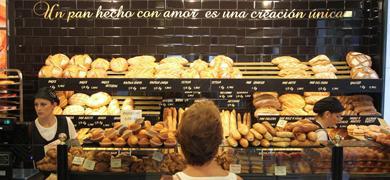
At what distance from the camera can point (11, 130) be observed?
12.3ft

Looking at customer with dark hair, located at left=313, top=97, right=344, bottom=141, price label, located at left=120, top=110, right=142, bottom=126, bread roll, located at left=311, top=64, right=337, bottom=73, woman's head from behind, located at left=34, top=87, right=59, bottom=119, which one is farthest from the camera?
bread roll, located at left=311, top=64, right=337, bottom=73

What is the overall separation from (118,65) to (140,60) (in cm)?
26

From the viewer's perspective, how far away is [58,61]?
577 cm

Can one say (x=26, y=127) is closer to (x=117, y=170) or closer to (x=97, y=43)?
(x=117, y=170)

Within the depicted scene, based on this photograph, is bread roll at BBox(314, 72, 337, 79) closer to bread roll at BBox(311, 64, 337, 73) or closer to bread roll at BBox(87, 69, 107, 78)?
bread roll at BBox(311, 64, 337, 73)

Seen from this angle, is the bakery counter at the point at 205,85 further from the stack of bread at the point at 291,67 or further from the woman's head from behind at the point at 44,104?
the woman's head from behind at the point at 44,104

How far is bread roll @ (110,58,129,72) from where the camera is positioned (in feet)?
18.8

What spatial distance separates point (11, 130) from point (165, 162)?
1.28 m

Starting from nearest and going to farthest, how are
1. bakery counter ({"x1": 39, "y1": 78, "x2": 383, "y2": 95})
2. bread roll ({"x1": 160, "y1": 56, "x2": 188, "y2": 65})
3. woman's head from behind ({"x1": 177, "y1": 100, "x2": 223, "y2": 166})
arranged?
woman's head from behind ({"x1": 177, "y1": 100, "x2": 223, "y2": 166}), bakery counter ({"x1": 39, "y1": 78, "x2": 383, "y2": 95}), bread roll ({"x1": 160, "y1": 56, "x2": 188, "y2": 65})

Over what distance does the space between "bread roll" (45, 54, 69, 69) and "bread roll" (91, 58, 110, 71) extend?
31 cm

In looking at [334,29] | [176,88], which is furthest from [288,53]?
[176,88]

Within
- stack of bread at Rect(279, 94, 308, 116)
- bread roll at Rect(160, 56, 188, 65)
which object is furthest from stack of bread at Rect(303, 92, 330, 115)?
bread roll at Rect(160, 56, 188, 65)

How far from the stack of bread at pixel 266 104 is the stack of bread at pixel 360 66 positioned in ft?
2.97

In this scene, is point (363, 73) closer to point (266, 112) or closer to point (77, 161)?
point (266, 112)
